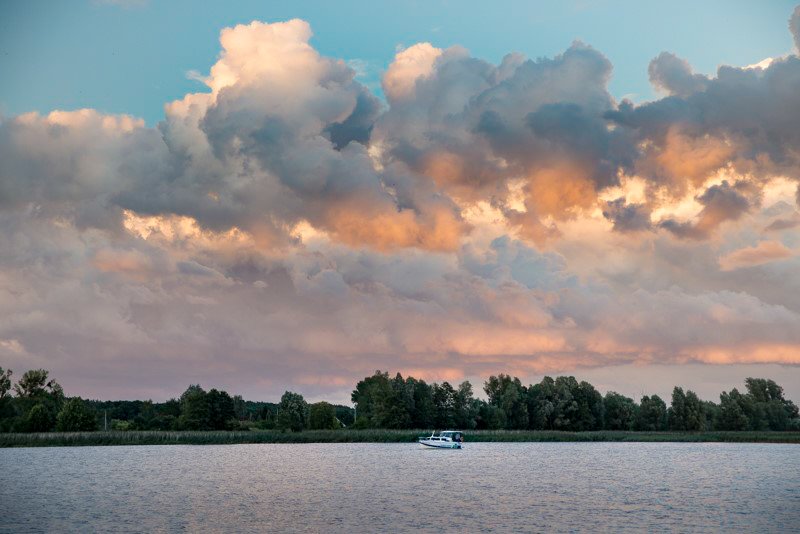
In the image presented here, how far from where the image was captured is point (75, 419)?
18125cm

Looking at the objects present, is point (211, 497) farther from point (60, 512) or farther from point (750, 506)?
point (750, 506)

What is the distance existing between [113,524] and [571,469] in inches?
2814

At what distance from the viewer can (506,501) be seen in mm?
68000

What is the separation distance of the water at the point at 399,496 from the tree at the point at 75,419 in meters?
60.1

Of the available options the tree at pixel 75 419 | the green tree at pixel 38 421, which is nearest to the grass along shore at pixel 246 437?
the green tree at pixel 38 421

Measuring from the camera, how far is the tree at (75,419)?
7116 inches

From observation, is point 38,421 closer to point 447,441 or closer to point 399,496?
point 447,441

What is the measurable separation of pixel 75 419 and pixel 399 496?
133979 millimetres

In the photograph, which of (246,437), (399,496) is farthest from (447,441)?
(399,496)

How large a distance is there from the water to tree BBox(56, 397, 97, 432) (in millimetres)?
60105

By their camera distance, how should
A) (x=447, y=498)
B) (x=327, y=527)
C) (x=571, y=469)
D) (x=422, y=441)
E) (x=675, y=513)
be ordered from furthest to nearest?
(x=422, y=441) < (x=571, y=469) < (x=447, y=498) < (x=675, y=513) < (x=327, y=527)

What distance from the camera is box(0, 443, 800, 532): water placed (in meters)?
54.8

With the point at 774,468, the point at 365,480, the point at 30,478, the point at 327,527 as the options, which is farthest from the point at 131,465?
the point at 774,468

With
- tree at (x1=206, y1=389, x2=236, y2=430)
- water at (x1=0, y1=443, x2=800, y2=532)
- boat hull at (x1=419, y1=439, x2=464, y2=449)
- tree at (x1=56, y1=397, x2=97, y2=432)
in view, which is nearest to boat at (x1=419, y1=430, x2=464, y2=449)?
boat hull at (x1=419, y1=439, x2=464, y2=449)
